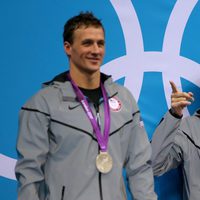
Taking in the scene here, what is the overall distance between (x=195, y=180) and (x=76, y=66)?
0.83m

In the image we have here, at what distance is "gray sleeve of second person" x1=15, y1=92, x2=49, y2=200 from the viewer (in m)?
1.43

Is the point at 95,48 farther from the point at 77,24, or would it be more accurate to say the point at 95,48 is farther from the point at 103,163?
the point at 103,163

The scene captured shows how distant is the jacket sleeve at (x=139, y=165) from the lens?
1.53 m

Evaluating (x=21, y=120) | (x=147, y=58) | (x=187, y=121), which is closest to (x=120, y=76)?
(x=147, y=58)

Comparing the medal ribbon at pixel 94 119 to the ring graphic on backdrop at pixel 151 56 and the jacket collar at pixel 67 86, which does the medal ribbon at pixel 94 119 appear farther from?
the ring graphic on backdrop at pixel 151 56

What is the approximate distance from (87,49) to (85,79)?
11 cm

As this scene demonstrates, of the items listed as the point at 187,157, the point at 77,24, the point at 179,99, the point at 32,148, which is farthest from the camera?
the point at 187,157

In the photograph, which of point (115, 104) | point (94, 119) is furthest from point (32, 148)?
point (115, 104)

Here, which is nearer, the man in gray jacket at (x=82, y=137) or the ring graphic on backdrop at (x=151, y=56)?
the man in gray jacket at (x=82, y=137)

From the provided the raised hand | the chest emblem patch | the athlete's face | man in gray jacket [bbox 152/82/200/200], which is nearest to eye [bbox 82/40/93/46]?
the athlete's face

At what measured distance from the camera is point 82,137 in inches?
57.7

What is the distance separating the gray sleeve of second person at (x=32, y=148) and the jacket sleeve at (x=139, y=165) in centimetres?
31

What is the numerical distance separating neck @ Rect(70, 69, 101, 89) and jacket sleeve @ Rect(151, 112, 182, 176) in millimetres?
365

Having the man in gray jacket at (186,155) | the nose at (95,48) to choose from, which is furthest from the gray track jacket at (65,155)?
the man in gray jacket at (186,155)
